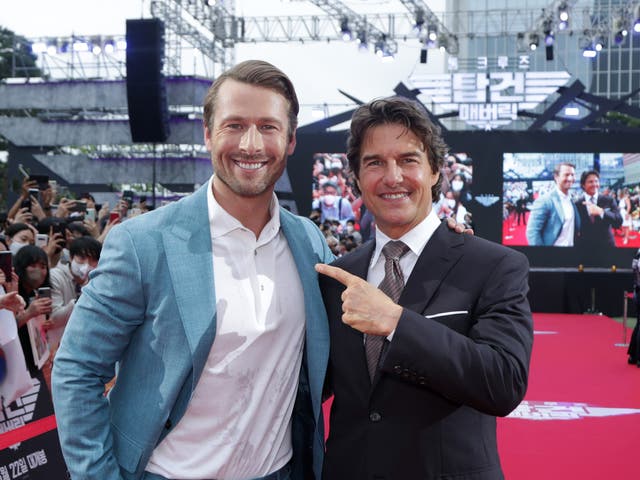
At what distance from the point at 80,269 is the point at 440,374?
4007 millimetres

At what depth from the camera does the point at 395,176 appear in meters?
2.03

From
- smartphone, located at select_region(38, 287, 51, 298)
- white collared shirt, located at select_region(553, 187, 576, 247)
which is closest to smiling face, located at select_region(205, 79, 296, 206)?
smartphone, located at select_region(38, 287, 51, 298)

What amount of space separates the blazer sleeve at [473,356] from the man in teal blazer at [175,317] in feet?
1.14

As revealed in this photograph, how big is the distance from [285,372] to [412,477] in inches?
18.2

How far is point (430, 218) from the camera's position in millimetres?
2139

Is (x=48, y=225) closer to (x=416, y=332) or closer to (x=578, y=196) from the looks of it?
(x=416, y=332)

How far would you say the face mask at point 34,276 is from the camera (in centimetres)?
423

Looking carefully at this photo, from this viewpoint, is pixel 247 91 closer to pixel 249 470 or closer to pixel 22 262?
pixel 249 470

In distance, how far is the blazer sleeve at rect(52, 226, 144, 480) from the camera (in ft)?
5.62

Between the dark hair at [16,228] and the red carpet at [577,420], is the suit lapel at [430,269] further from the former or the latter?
the dark hair at [16,228]

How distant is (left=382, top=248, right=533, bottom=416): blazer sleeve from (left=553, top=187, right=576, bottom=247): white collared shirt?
16376 mm

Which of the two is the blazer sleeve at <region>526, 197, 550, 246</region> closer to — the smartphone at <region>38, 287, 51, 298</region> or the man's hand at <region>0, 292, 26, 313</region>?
the smartphone at <region>38, 287, 51, 298</region>

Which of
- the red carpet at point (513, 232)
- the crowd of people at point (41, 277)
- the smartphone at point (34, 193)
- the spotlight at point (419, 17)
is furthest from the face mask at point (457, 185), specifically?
the smartphone at point (34, 193)

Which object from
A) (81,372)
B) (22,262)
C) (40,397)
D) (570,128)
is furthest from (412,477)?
(570,128)
